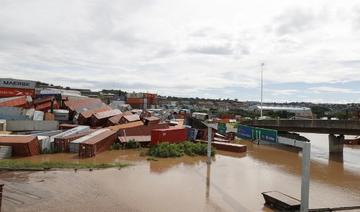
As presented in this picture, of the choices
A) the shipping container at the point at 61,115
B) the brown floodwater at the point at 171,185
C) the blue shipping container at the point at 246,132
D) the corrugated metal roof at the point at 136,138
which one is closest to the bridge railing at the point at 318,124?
the brown floodwater at the point at 171,185

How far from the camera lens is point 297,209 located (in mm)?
18219

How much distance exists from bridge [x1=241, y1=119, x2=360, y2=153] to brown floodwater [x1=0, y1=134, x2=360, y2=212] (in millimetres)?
6906

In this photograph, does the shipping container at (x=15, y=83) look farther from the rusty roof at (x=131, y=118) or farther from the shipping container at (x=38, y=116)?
the rusty roof at (x=131, y=118)

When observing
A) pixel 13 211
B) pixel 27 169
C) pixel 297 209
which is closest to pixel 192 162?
pixel 27 169

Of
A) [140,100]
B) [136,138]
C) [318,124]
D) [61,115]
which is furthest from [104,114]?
[140,100]

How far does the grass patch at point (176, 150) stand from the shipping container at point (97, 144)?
4.76 meters

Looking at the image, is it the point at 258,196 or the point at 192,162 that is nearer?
the point at 258,196

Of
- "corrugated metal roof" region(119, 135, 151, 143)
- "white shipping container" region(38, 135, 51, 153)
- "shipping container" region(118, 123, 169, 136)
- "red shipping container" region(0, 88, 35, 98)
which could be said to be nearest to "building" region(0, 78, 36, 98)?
"red shipping container" region(0, 88, 35, 98)

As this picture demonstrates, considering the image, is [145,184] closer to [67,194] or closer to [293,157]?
[67,194]

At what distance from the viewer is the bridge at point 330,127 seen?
44.5 metres

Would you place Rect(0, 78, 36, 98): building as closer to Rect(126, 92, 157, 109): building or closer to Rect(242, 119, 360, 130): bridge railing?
Rect(242, 119, 360, 130): bridge railing

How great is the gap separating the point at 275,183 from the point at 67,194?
50.1 feet

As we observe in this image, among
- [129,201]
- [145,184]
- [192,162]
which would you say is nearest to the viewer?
[129,201]

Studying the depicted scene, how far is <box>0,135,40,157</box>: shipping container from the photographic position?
33459mm
